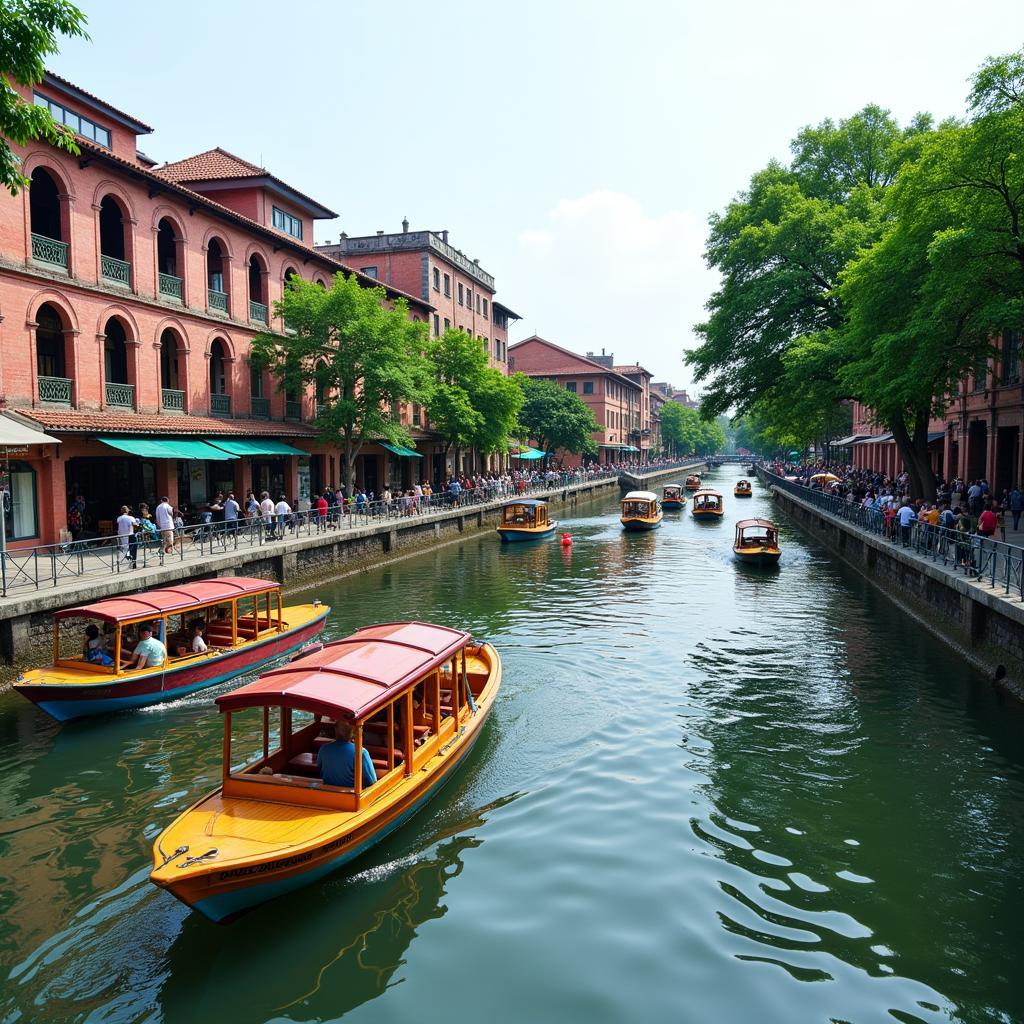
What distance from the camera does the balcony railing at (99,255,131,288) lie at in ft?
79.9

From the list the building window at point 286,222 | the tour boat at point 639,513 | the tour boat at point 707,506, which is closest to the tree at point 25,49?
the building window at point 286,222

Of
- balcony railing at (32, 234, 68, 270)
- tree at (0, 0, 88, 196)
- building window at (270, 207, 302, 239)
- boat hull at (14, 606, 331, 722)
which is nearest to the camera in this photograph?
tree at (0, 0, 88, 196)

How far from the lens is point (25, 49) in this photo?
11.0m

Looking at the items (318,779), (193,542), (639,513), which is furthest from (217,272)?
(318,779)

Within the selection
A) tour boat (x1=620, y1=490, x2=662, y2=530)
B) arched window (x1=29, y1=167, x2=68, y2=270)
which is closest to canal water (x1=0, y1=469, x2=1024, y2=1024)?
arched window (x1=29, y1=167, x2=68, y2=270)

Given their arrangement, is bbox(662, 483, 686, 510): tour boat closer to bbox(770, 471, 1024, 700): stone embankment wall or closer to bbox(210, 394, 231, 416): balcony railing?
bbox(770, 471, 1024, 700): stone embankment wall

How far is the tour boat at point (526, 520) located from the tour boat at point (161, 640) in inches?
843

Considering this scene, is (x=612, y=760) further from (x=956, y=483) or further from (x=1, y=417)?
(x=956, y=483)

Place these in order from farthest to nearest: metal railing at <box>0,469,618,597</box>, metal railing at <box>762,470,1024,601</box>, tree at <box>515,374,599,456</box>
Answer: tree at <box>515,374,599,456</box>
metal railing at <box>0,469,618,597</box>
metal railing at <box>762,470,1024,601</box>

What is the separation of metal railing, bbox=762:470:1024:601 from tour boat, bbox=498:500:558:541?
14160 mm

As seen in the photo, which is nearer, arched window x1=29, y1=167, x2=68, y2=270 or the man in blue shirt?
the man in blue shirt

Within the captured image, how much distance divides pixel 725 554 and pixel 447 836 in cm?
2658

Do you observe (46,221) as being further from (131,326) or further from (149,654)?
(149,654)

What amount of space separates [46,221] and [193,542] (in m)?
10.3
